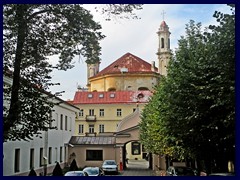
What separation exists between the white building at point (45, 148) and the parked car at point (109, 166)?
23.4 inches

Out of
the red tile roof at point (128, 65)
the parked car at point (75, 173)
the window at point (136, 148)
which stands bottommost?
the parked car at point (75, 173)

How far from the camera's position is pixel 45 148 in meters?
6.20

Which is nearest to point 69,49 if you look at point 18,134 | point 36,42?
point 36,42

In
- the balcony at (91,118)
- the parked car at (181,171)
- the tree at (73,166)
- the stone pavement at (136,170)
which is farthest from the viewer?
the parked car at (181,171)

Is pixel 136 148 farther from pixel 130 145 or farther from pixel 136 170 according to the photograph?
pixel 136 170

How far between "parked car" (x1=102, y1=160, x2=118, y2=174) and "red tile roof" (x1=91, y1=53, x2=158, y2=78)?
1.28m

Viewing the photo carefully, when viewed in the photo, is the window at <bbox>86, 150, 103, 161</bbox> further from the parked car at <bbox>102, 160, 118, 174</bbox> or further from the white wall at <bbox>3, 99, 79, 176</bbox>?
the white wall at <bbox>3, 99, 79, 176</bbox>

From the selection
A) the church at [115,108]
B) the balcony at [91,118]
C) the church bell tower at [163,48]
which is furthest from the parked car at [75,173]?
the church bell tower at [163,48]

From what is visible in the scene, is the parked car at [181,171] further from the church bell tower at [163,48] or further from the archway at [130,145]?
the church bell tower at [163,48]

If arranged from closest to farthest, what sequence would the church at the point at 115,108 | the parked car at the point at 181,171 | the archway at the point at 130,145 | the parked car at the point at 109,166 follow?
1. the parked car at the point at 109,166
2. the archway at the point at 130,145
3. the church at the point at 115,108
4. the parked car at the point at 181,171

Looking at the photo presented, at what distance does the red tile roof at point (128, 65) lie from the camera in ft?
19.5

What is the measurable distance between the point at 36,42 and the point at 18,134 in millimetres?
1291

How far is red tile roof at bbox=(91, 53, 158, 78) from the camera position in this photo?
5.95 meters

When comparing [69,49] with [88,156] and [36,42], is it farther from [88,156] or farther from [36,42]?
[88,156]
